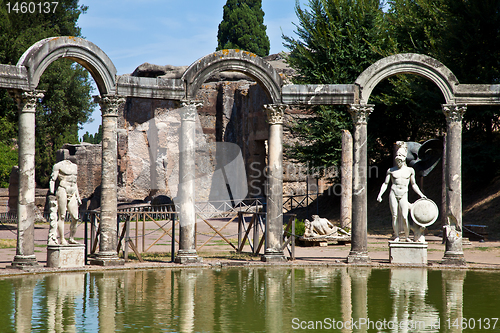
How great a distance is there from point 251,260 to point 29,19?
655 inches

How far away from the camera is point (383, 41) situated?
76.7 ft

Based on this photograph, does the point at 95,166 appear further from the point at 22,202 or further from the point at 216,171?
the point at 22,202

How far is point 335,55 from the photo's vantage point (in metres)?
23.5

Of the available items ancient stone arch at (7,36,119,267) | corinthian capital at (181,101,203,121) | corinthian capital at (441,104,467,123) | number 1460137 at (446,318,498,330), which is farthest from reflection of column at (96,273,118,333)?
corinthian capital at (441,104,467,123)

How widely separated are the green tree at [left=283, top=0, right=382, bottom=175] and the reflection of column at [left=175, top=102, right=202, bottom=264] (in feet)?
38.5

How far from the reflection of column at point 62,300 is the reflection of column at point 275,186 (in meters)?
4.55

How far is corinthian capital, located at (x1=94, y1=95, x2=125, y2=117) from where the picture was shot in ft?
40.1

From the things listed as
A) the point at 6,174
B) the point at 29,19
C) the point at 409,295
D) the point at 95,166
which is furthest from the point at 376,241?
the point at 6,174

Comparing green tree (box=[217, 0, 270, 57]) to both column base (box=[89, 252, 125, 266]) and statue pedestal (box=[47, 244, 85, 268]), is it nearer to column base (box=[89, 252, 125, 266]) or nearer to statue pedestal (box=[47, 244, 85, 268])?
column base (box=[89, 252, 125, 266])

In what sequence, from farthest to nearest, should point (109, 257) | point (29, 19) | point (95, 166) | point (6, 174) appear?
point (6, 174) → point (95, 166) → point (29, 19) → point (109, 257)

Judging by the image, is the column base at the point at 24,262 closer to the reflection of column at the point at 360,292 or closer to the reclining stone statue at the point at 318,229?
the reflection of column at the point at 360,292

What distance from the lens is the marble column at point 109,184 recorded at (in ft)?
39.7

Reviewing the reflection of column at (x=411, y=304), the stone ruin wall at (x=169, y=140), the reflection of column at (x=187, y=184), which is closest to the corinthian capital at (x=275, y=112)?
the reflection of column at (x=187, y=184)

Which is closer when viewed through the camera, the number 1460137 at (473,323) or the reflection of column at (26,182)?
the number 1460137 at (473,323)
